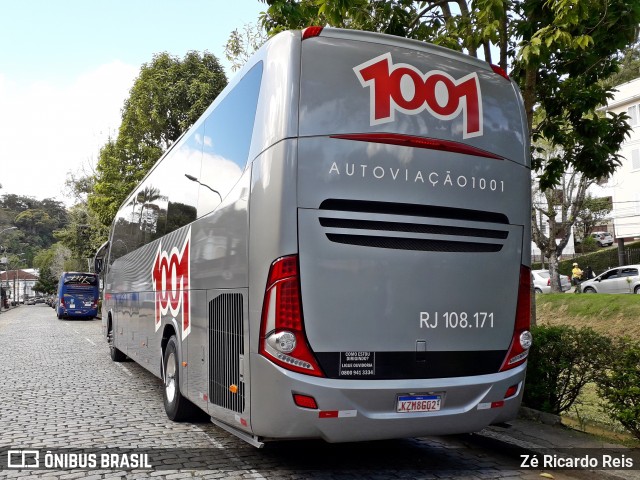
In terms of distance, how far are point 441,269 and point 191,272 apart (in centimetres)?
304

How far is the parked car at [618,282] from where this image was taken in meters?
28.7

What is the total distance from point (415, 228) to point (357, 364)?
1262 mm

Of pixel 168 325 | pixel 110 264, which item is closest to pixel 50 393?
pixel 168 325

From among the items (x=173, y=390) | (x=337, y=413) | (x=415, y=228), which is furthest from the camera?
(x=173, y=390)

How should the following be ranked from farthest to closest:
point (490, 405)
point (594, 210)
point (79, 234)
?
1. point (79, 234)
2. point (594, 210)
3. point (490, 405)

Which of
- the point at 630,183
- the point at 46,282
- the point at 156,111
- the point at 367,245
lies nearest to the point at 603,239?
the point at 630,183

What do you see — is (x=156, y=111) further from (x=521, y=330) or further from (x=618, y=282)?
(x=521, y=330)

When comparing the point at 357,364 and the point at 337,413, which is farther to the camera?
the point at 357,364

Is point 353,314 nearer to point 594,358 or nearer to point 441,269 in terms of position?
point 441,269

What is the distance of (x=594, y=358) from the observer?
21.2ft

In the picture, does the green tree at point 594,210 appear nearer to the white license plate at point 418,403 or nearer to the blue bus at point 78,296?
the blue bus at point 78,296

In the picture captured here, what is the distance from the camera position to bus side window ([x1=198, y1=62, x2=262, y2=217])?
5637mm

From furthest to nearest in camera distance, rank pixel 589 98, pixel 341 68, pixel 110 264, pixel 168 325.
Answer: pixel 110 264 → pixel 589 98 → pixel 168 325 → pixel 341 68

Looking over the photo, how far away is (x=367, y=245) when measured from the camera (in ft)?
16.5
